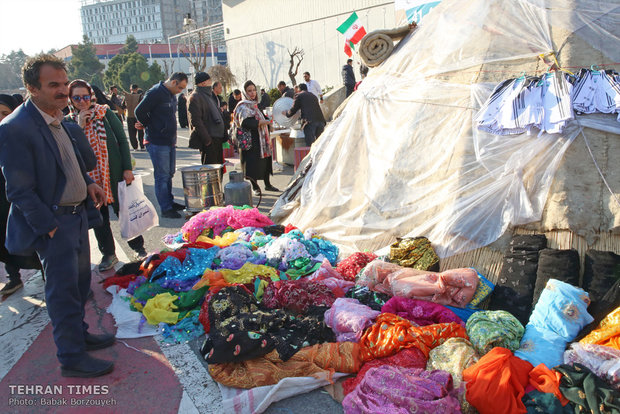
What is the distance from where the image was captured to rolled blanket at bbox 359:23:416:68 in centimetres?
542

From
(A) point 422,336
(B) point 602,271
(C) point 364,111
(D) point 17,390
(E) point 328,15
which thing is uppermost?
(E) point 328,15

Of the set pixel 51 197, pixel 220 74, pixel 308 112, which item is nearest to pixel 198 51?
pixel 220 74

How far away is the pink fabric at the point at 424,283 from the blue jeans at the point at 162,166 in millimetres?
3911

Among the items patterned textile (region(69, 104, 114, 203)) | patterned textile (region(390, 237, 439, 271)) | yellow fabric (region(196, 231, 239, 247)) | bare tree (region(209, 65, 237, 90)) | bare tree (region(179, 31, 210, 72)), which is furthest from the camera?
bare tree (region(179, 31, 210, 72))

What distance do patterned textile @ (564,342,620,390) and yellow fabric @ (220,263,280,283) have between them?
8.11ft

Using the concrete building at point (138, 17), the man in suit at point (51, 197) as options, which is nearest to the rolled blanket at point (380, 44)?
the man in suit at point (51, 197)

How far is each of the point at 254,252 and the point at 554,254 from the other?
290 centimetres

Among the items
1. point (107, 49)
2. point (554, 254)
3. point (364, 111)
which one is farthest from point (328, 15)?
point (107, 49)

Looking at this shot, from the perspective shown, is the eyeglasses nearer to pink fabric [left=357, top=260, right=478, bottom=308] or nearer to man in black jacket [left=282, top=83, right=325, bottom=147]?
pink fabric [left=357, top=260, right=478, bottom=308]

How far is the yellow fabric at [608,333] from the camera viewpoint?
9.07 ft

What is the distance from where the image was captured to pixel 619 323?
2816 millimetres

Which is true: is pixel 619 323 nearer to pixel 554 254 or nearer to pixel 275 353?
pixel 554 254

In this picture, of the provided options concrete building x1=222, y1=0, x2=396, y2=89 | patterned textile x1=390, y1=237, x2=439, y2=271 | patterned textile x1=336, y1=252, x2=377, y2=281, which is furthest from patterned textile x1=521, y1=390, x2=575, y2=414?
concrete building x1=222, y1=0, x2=396, y2=89

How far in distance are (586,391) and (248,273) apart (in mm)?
2828
